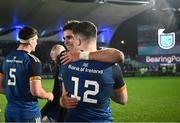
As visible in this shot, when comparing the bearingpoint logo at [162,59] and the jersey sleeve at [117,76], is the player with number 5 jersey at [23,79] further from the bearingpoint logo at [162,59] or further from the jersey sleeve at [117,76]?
the bearingpoint logo at [162,59]

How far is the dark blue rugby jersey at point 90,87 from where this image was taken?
3043mm

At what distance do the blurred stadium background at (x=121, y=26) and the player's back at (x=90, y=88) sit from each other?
3006cm

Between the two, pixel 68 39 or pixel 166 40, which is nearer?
pixel 68 39

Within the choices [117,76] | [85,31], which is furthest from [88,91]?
[85,31]

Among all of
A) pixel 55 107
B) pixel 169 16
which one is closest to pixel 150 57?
pixel 169 16

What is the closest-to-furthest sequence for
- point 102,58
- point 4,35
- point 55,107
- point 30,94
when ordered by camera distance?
point 102,58 → point 30,94 → point 55,107 → point 4,35

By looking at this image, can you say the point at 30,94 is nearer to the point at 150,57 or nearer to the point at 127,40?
the point at 150,57

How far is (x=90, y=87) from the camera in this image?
306 cm

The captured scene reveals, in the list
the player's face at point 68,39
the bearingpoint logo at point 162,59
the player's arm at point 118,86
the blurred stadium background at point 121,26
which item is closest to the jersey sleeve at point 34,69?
the player's face at point 68,39

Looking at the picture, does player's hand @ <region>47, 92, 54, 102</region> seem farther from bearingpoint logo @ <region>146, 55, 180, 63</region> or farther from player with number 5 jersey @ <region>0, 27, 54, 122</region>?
bearingpoint logo @ <region>146, 55, 180, 63</region>

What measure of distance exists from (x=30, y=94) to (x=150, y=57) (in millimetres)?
37452

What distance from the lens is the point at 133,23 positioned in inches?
1871

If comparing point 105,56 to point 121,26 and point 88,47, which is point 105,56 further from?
point 121,26

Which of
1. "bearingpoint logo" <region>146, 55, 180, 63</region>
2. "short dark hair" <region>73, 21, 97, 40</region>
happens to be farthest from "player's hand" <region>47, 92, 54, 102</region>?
"bearingpoint logo" <region>146, 55, 180, 63</region>
